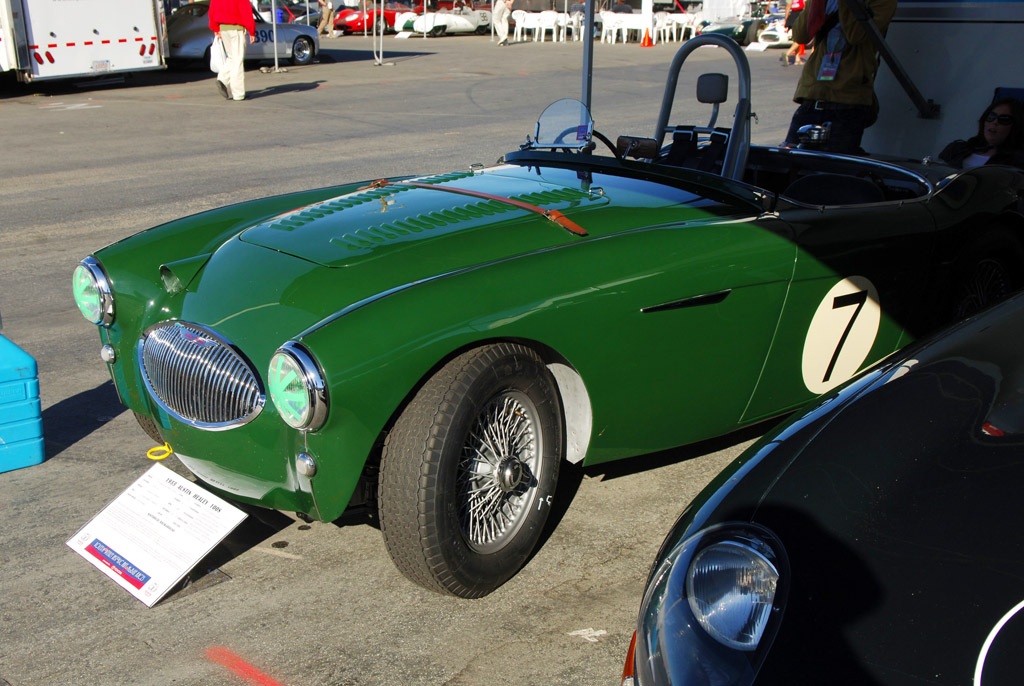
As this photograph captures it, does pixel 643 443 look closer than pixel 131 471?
Yes

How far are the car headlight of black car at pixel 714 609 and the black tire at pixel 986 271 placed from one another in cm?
267

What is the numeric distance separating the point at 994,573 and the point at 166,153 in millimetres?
10922

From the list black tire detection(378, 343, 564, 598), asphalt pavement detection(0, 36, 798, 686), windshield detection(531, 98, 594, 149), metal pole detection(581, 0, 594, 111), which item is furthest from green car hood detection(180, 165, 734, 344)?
metal pole detection(581, 0, 594, 111)

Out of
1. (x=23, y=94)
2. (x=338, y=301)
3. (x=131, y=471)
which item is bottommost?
(x=23, y=94)

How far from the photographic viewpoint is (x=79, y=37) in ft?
53.3

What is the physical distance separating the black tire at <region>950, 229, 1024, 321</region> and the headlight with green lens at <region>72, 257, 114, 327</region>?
3.37 meters

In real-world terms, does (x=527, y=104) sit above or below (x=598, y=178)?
below

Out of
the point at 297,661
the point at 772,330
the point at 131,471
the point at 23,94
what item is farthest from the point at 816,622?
the point at 23,94

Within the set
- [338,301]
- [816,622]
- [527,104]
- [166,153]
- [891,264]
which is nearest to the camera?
[816,622]

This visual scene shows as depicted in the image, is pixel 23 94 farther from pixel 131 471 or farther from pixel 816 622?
pixel 816 622

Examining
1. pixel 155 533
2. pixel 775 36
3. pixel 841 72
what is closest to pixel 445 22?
pixel 775 36

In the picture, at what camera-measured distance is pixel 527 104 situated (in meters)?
16.1

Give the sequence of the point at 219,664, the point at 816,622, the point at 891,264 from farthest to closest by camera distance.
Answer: the point at 891,264, the point at 219,664, the point at 816,622

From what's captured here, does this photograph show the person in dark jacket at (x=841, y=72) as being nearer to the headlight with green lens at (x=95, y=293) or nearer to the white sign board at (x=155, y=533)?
the headlight with green lens at (x=95, y=293)
